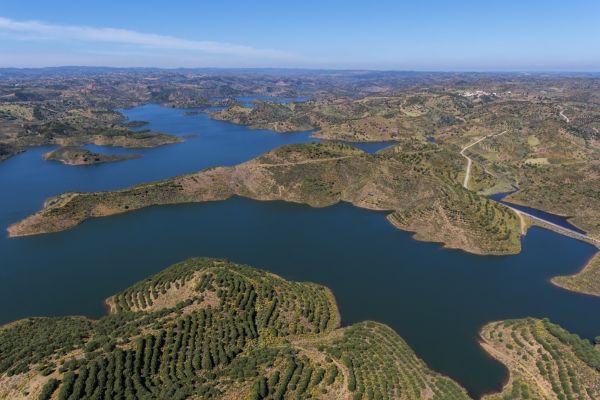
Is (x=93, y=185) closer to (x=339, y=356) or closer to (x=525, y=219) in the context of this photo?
(x=339, y=356)

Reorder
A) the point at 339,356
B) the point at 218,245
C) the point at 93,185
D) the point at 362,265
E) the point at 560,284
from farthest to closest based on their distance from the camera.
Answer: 1. the point at 93,185
2. the point at 218,245
3. the point at 362,265
4. the point at 560,284
5. the point at 339,356

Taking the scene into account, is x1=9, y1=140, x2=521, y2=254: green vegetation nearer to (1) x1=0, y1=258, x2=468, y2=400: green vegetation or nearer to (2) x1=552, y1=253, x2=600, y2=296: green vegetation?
(2) x1=552, y1=253, x2=600, y2=296: green vegetation

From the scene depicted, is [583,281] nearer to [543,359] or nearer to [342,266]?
[543,359]

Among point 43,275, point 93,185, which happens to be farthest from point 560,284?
point 93,185

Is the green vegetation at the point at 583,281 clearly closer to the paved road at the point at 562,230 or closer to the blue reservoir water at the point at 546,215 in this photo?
the paved road at the point at 562,230

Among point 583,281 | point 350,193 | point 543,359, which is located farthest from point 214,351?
point 350,193

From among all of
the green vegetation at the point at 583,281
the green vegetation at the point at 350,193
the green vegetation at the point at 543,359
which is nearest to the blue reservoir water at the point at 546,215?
the green vegetation at the point at 350,193

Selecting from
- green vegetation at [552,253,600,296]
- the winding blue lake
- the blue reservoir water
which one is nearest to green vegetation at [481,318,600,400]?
the winding blue lake
